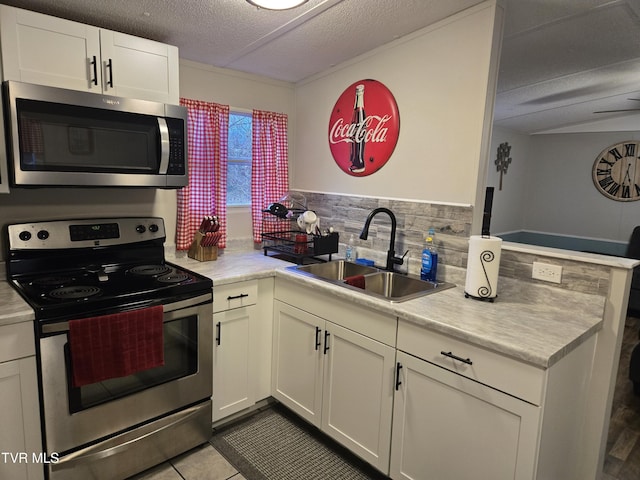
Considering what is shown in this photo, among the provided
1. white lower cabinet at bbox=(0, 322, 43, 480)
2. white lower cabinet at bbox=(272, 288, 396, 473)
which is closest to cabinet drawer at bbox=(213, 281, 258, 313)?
white lower cabinet at bbox=(272, 288, 396, 473)

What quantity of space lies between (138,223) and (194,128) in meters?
0.71

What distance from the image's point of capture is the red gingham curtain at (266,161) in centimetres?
294

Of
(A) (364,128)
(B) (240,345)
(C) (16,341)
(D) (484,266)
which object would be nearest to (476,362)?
(D) (484,266)

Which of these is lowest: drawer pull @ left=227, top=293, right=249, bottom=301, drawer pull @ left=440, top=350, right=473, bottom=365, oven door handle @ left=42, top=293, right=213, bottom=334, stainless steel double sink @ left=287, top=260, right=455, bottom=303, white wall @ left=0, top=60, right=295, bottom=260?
drawer pull @ left=440, top=350, right=473, bottom=365

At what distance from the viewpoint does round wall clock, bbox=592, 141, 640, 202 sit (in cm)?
497

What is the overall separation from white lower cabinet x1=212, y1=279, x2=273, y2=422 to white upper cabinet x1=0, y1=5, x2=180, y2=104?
1134 mm

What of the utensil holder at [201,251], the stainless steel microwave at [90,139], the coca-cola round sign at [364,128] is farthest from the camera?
the utensil holder at [201,251]

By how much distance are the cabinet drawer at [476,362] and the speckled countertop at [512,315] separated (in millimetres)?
40

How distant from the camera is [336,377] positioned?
2076 mm

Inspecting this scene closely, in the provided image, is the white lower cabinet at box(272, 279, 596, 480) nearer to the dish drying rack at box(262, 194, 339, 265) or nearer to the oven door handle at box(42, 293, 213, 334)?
the dish drying rack at box(262, 194, 339, 265)

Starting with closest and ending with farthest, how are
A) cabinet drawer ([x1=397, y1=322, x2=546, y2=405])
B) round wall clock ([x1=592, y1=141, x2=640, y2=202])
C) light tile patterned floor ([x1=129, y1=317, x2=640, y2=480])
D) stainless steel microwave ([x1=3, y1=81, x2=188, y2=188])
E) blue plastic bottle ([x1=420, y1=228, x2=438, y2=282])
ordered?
cabinet drawer ([x1=397, y1=322, x2=546, y2=405]) < stainless steel microwave ([x1=3, y1=81, x2=188, y2=188]) < light tile patterned floor ([x1=129, y1=317, x2=640, y2=480]) < blue plastic bottle ([x1=420, y1=228, x2=438, y2=282]) < round wall clock ([x1=592, y1=141, x2=640, y2=202])

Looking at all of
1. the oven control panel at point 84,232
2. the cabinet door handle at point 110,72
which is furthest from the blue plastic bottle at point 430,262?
the cabinet door handle at point 110,72

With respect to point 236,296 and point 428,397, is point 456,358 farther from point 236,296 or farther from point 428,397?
point 236,296

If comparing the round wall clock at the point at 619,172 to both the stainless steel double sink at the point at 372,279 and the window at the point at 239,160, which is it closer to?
the stainless steel double sink at the point at 372,279
